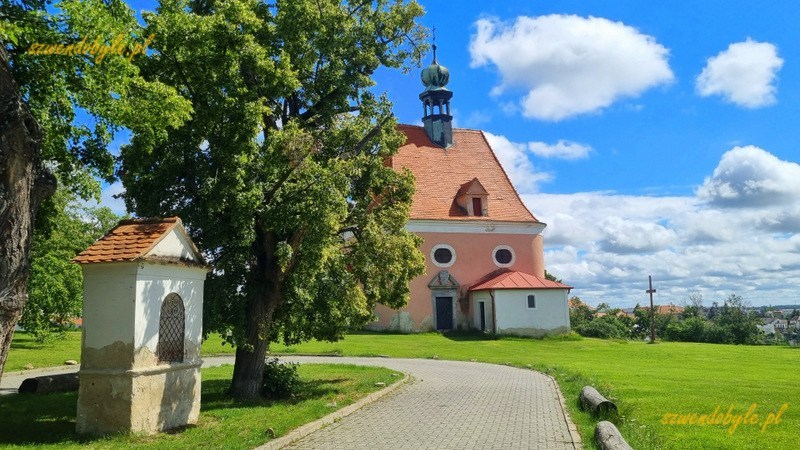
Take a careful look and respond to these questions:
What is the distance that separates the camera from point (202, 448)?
8680 millimetres

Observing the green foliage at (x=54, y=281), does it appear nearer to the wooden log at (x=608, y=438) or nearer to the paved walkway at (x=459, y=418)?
the paved walkway at (x=459, y=418)

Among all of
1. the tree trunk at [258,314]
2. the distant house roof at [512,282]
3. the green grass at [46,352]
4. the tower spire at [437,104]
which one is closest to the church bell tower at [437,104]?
the tower spire at [437,104]

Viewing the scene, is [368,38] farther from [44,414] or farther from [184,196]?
[44,414]

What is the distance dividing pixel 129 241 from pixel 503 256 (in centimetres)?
2997

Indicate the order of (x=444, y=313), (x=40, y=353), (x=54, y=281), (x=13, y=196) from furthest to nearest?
(x=444, y=313) → (x=40, y=353) → (x=54, y=281) → (x=13, y=196)

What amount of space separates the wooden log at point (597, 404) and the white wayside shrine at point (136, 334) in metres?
7.03

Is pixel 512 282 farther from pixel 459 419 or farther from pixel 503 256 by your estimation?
pixel 459 419

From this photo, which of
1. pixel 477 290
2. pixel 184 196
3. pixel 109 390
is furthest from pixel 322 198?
pixel 477 290

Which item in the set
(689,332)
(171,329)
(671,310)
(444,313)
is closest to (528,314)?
(444,313)

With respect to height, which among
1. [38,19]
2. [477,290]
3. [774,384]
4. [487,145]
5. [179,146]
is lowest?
[774,384]

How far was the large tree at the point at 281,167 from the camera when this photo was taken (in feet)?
39.4

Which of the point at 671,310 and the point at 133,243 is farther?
the point at 671,310

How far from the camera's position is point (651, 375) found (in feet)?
59.2

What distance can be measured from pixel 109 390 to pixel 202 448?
1828mm
